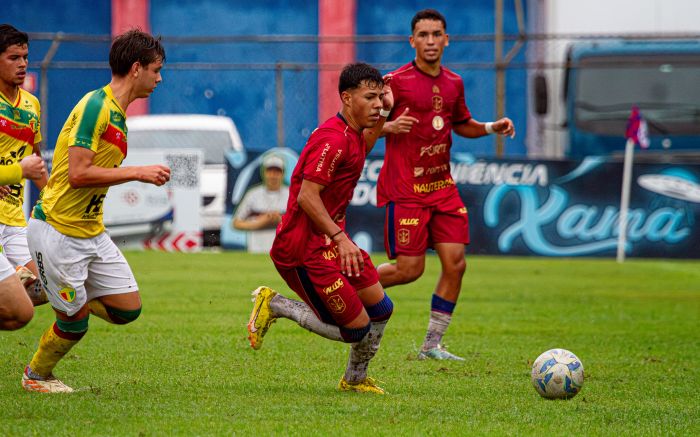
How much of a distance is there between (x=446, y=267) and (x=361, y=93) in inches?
94.1

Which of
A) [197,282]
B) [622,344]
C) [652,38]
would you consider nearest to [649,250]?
[652,38]

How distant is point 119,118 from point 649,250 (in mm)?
13368

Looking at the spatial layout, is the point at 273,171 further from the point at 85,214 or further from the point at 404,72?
the point at 85,214

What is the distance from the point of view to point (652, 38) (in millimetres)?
19672

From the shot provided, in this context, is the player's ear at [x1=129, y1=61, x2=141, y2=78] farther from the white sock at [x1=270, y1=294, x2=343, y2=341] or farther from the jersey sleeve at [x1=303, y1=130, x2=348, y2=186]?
the white sock at [x1=270, y1=294, x2=343, y2=341]

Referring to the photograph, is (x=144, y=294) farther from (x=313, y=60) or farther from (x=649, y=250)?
(x=313, y=60)

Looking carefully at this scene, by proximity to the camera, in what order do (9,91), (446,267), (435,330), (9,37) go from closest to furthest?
(9,37) → (9,91) → (435,330) → (446,267)

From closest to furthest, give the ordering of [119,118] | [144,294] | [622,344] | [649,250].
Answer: [119,118], [622,344], [144,294], [649,250]

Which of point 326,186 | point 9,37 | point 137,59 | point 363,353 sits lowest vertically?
point 363,353

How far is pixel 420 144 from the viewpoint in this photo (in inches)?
362

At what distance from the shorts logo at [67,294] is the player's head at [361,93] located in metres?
1.83

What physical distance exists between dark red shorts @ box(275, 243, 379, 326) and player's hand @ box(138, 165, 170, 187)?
0.93 metres

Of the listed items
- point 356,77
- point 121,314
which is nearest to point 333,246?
point 356,77

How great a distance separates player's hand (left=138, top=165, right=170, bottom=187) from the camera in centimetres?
636
